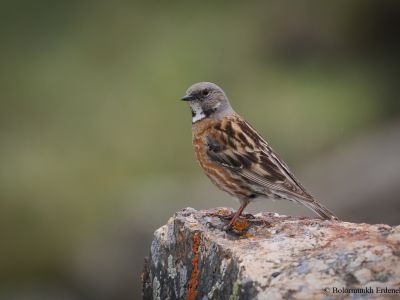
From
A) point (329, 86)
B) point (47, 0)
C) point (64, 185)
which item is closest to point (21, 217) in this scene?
point (64, 185)

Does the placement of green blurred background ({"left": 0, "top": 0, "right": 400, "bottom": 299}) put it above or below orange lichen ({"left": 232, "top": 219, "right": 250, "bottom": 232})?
above

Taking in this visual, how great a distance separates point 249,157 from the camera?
7.30 metres

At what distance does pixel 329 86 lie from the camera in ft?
60.5

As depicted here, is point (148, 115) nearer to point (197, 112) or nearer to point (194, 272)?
point (197, 112)

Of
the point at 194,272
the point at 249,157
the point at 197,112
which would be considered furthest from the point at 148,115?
the point at 194,272

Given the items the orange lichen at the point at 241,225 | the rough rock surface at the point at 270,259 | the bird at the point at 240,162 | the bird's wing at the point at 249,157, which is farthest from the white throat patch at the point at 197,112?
the orange lichen at the point at 241,225

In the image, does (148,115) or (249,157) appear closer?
(249,157)

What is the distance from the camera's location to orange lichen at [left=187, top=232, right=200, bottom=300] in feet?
18.7

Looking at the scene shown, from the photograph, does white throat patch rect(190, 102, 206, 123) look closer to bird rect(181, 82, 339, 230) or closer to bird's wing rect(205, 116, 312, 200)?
bird rect(181, 82, 339, 230)

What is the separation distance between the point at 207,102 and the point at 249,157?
97 cm

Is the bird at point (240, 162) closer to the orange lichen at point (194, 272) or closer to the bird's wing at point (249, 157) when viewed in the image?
the bird's wing at point (249, 157)

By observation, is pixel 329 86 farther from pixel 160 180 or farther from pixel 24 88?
pixel 24 88

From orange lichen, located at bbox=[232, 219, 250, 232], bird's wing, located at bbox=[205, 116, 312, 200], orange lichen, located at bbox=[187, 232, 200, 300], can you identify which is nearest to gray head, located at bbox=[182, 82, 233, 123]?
bird's wing, located at bbox=[205, 116, 312, 200]

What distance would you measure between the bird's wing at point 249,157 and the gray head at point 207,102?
0.22 m
